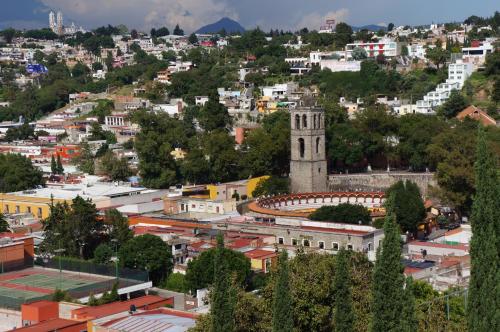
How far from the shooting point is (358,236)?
24.5 metres

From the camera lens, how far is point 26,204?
3369cm

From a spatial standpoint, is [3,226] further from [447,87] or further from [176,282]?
[447,87]

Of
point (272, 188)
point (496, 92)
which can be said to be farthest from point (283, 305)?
point (496, 92)

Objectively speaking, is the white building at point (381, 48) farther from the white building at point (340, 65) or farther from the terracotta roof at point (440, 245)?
the terracotta roof at point (440, 245)

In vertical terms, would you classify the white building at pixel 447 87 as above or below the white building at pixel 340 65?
below

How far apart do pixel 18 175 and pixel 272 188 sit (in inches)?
432

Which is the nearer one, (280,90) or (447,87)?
(447,87)

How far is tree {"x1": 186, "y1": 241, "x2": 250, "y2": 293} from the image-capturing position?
21.7m

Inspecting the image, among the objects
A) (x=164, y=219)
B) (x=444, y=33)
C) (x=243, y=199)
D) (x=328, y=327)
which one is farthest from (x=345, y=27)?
(x=328, y=327)

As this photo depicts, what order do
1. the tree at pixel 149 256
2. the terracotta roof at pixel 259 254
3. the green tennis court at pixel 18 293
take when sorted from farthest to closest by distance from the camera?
the terracotta roof at pixel 259 254
the tree at pixel 149 256
the green tennis court at pixel 18 293

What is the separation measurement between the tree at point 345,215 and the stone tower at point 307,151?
6188 mm

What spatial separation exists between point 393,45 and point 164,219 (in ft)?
118

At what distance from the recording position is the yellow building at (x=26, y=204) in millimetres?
32844

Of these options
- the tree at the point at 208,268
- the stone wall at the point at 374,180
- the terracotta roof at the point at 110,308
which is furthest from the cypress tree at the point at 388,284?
the stone wall at the point at 374,180
